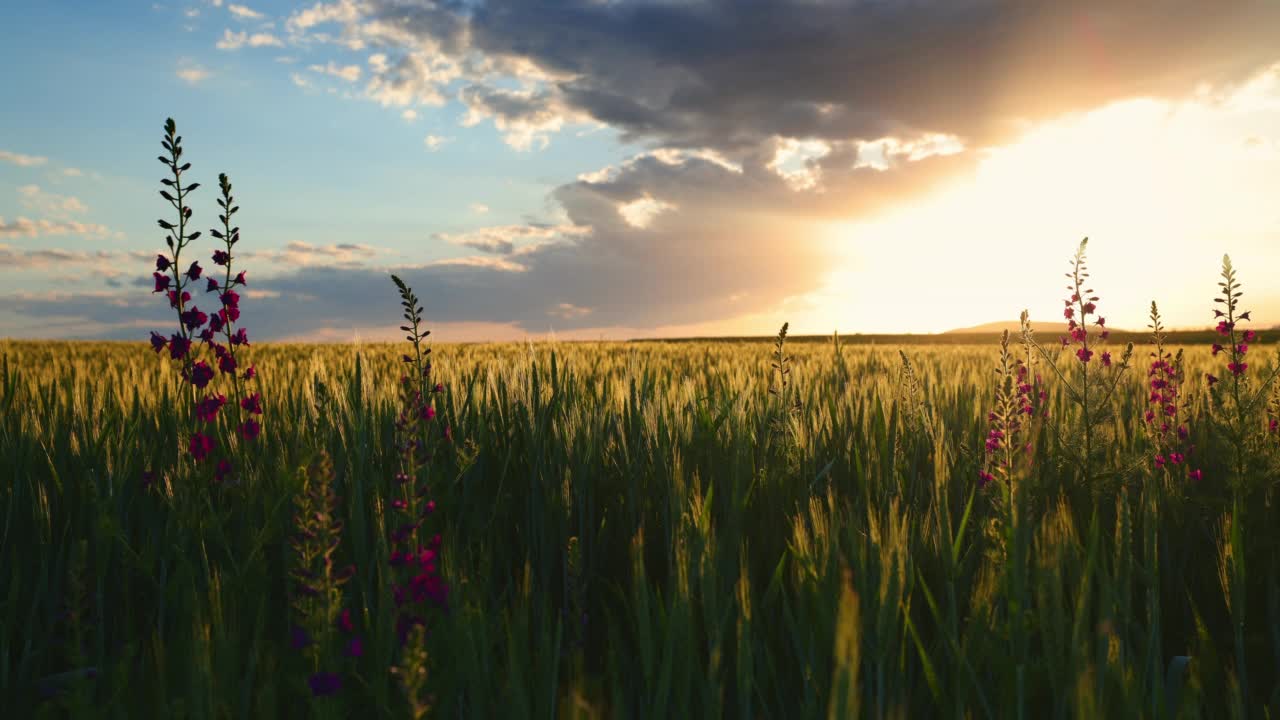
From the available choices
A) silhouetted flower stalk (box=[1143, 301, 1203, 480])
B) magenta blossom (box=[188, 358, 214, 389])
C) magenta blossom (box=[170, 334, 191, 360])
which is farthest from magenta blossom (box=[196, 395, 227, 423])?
silhouetted flower stalk (box=[1143, 301, 1203, 480])

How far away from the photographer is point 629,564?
1.97 meters

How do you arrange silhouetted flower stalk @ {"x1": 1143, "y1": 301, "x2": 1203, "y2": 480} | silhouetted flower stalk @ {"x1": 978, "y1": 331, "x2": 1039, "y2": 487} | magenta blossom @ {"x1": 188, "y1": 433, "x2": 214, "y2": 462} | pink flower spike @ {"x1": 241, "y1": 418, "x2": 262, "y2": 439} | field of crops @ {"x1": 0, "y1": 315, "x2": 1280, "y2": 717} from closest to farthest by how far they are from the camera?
field of crops @ {"x1": 0, "y1": 315, "x2": 1280, "y2": 717}, silhouetted flower stalk @ {"x1": 978, "y1": 331, "x2": 1039, "y2": 487}, magenta blossom @ {"x1": 188, "y1": 433, "x2": 214, "y2": 462}, pink flower spike @ {"x1": 241, "y1": 418, "x2": 262, "y2": 439}, silhouetted flower stalk @ {"x1": 1143, "y1": 301, "x2": 1203, "y2": 480}

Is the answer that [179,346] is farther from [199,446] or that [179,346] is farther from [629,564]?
[629,564]

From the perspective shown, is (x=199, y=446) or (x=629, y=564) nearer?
(x=629, y=564)

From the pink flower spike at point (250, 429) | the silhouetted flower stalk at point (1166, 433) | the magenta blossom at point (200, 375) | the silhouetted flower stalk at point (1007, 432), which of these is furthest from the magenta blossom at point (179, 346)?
the silhouetted flower stalk at point (1166, 433)

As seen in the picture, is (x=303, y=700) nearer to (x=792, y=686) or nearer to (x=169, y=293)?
(x=792, y=686)

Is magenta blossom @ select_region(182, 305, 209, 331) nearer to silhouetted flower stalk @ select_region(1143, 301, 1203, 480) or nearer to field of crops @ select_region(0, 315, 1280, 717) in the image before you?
field of crops @ select_region(0, 315, 1280, 717)

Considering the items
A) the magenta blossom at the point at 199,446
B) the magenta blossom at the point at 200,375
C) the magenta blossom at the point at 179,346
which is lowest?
the magenta blossom at the point at 199,446

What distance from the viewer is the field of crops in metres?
1.23

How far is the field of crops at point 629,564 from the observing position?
48.6 inches

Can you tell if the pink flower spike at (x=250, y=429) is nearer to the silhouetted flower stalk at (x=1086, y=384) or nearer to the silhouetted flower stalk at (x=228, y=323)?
the silhouetted flower stalk at (x=228, y=323)

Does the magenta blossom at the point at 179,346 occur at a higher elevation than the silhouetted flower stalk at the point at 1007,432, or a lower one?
higher

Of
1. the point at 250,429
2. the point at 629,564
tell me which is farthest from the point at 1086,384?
the point at 250,429

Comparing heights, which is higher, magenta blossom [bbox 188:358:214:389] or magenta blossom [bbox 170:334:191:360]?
magenta blossom [bbox 170:334:191:360]
